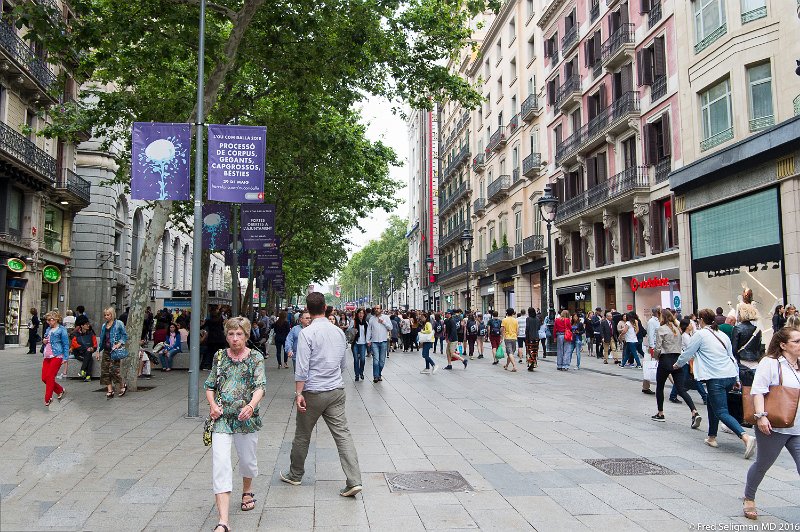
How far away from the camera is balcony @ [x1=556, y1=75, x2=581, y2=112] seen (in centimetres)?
3172

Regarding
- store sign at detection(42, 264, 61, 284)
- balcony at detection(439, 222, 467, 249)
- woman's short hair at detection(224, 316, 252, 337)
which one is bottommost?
woman's short hair at detection(224, 316, 252, 337)

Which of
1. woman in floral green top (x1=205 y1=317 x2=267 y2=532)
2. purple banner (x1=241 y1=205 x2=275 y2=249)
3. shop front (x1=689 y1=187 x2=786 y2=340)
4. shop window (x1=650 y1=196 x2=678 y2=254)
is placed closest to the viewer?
woman in floral green top (x1=205 y1=317 x2=267 y2=532)

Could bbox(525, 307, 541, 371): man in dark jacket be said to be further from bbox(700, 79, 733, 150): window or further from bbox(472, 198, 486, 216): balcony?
bbox(472, 198, 486, 216): balcony

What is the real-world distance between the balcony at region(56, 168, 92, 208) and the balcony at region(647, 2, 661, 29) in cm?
2612

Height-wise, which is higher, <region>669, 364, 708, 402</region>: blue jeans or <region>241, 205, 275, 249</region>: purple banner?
<region>241, 205, 275, 249</region>: purple banner

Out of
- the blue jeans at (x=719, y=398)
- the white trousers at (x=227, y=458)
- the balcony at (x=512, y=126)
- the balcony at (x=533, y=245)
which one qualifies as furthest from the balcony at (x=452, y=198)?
the white trousers at (x=227, y=458)

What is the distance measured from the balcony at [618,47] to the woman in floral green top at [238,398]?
26.0 m

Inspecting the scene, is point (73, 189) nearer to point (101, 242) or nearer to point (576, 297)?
point (101, 242)

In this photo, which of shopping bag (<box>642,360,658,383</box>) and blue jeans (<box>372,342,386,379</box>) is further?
blue jeans (<box>372,342,386,379</box>)

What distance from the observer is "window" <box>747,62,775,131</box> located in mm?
18562

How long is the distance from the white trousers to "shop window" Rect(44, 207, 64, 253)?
28.4m

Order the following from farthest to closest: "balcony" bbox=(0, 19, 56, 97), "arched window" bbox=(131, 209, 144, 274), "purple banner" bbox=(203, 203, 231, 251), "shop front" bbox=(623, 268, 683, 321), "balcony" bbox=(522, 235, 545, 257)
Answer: "arched window" bbox=(131, 209, 144, 274) → "balcony" bbox=(522, 235, 545, 257) → "shop front" bbox=(623, 268, 683, 321) → "balcony" bbox=(0, 19, 56, 97) → "purple banner" bbox=(203, 203, 231, 251)

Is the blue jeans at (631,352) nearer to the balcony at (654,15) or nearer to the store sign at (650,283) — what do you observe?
the store sign at (650,283)

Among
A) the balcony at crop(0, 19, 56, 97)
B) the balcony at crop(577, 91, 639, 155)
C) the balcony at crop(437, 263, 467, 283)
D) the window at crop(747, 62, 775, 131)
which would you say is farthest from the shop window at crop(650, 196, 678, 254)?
the balcony at crop(437, 263, 467, 283)
